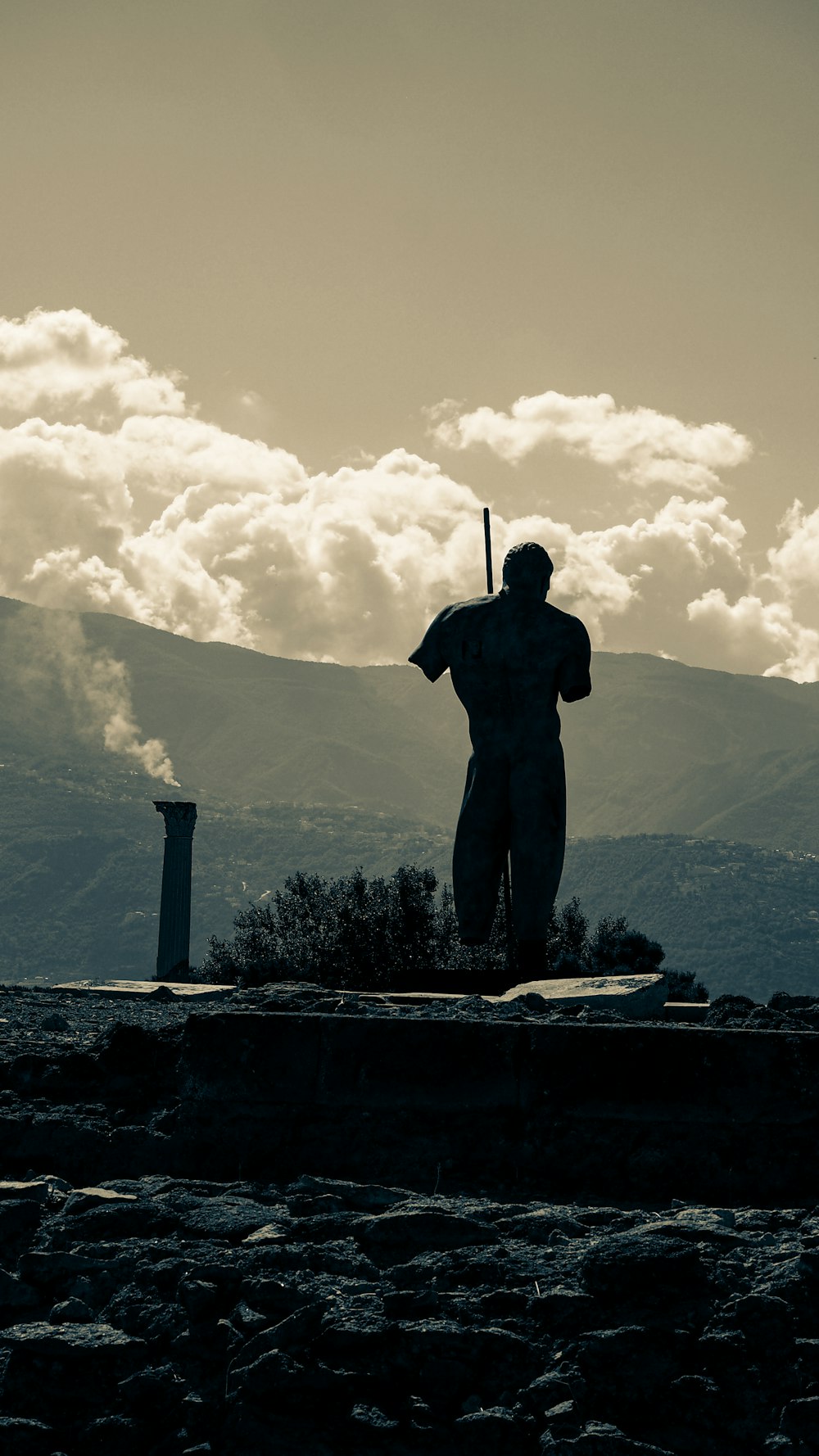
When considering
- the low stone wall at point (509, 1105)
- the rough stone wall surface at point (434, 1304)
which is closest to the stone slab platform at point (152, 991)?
the low stone wall at point (509, 1105)

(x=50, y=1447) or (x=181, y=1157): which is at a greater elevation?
(x=181, y=1157)

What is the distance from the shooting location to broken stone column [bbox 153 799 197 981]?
893 inches

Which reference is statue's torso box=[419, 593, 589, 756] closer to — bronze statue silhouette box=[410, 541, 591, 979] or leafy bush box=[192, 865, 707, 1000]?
bronze statue silhouette box=[410, 541, 591, 979]

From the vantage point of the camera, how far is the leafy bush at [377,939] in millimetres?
16562

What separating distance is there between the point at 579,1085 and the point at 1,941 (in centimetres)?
17924

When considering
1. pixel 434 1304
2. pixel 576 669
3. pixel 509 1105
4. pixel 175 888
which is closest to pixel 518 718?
pixel 576 669

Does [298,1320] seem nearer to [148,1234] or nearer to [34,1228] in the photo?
[148,1234]

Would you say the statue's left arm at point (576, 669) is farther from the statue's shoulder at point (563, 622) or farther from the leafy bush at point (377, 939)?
the leafy bush at point (377, 939)

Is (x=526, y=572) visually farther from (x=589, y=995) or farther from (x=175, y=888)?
(x=175, y=888)

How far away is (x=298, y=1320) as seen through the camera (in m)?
3.48

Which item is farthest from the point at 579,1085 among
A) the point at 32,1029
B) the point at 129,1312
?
the point at 32,1029

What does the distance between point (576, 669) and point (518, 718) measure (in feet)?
1.54

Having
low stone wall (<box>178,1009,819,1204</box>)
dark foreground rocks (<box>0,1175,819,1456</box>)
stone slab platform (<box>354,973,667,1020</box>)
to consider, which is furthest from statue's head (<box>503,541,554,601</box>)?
dark foreground rocks (<box>0,1175,819,1456</box>)

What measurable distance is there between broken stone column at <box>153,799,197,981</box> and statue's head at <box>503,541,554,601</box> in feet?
46.9
